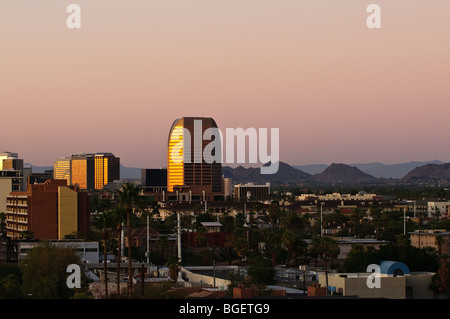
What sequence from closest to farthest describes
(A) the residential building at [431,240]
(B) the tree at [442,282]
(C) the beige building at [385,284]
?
(C) the beige building at [385,284] < (B) the tree at [442,282] < (A) the residential building at [431,240]

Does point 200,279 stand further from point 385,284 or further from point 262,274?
point 385,284

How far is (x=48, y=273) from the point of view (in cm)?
6312

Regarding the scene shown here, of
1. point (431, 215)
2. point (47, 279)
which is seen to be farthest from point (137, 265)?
point (431, 215)

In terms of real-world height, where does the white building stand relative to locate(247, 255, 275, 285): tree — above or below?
above

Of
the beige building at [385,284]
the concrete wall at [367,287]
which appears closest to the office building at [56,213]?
the beige building at [385,284]

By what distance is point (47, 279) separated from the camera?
6081cm

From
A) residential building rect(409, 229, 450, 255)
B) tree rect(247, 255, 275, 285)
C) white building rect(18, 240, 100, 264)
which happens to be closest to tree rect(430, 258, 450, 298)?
tree rect(247, 255, 275, 285)

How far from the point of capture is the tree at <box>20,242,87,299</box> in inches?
2366

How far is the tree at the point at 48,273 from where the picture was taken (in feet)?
197

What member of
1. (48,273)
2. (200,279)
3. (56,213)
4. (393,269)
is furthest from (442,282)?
(56,213)

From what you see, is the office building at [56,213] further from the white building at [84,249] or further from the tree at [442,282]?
the tree at [442,282]

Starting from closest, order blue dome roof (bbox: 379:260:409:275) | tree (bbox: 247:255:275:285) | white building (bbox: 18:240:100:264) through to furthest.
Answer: blue dome roof (bbox: 379:260:409:275) → tree (bbox: 247:255:275:285) → white building (bbox: 18:240:100:264)

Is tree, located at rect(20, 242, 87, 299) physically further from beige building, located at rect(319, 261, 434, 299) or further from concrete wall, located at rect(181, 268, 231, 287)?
beige building, located at rect(319, 261, 434, 299)
